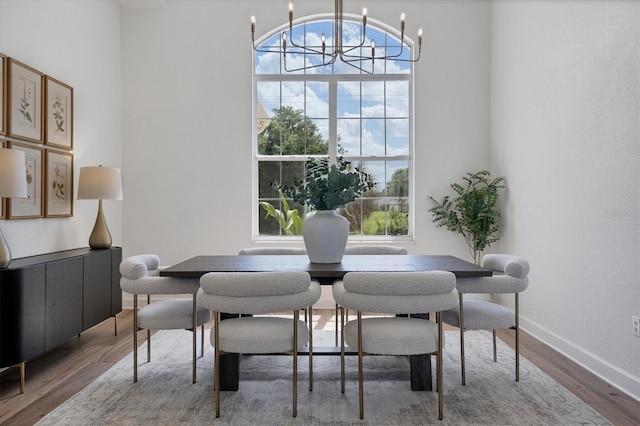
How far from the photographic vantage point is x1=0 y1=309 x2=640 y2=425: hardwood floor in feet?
8.40

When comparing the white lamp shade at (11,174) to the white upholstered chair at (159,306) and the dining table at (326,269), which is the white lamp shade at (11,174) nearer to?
the white upholstered chair at (159,306)

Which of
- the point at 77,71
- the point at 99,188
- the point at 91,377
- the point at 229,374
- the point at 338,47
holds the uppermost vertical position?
the point at 77,71

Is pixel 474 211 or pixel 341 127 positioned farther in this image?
pixel 341 127

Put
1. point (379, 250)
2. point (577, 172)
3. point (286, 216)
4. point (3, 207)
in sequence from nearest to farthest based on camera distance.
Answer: point (3, 207) < point (577, 172) < point (379, 250) < point (286, 216)

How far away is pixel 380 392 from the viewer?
279 centimetres

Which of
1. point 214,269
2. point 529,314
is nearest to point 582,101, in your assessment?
point 529,314

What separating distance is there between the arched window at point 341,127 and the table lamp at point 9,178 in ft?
8.94

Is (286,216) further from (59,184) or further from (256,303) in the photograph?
(256,303)

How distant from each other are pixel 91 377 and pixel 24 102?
2.07 metres

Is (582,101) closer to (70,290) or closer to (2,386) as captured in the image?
(70,290)

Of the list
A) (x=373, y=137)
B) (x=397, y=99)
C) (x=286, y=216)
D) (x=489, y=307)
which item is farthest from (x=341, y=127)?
(x=489, y=307)

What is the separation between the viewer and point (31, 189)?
11.7 feet

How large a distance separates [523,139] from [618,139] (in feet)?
4.82

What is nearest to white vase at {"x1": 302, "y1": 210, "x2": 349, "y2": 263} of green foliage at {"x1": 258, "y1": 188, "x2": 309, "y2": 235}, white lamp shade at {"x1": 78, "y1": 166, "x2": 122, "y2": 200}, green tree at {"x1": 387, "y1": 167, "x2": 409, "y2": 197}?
white lamp shade at {"x1": 78, "y1": 166, "x2": 122, "y2": 200}
